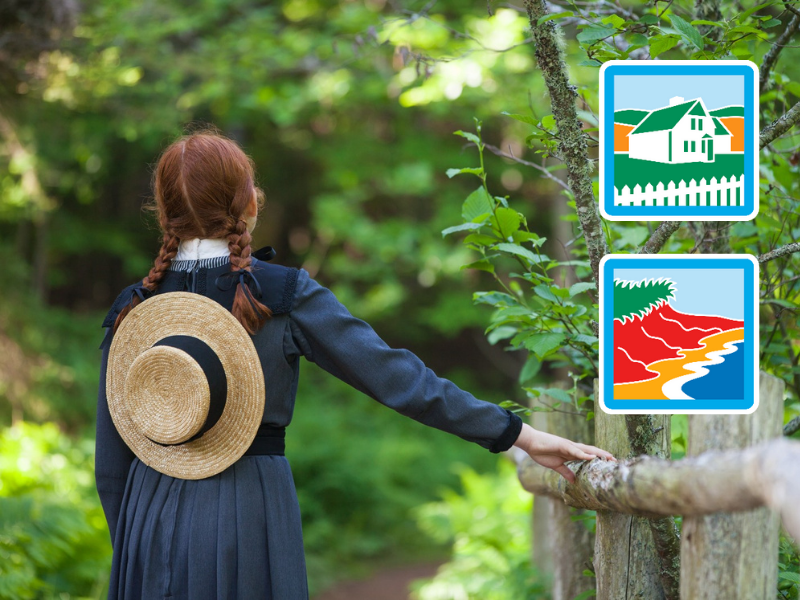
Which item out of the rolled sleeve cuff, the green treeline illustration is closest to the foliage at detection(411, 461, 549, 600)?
the rolled sleeve cuff

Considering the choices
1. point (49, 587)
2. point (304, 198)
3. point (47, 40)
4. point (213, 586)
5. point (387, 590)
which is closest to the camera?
point (213, 586)

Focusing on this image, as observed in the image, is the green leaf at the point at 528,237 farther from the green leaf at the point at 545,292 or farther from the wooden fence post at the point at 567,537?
the wooden fence post at the point at 567,537

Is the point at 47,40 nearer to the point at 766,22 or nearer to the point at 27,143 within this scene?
the point at 27,143

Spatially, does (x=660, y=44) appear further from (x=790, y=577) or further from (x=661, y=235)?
(x=790, y=577)

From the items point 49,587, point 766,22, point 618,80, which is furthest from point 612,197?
point 49,587

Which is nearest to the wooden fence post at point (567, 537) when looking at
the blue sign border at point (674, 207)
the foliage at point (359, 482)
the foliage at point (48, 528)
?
the blue sign border at point (674, 207)

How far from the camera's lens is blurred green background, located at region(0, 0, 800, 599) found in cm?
400

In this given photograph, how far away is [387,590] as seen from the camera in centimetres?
588

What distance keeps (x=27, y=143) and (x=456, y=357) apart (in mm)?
6908

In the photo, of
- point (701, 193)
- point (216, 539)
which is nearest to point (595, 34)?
point (701, 193)

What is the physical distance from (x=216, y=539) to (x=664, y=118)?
1.36m

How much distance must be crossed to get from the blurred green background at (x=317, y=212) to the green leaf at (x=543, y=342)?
1.51 ft

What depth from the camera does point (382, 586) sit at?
5965 mm

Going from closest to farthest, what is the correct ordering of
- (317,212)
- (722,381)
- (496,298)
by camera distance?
(722,381), (496,298), (317,212)
